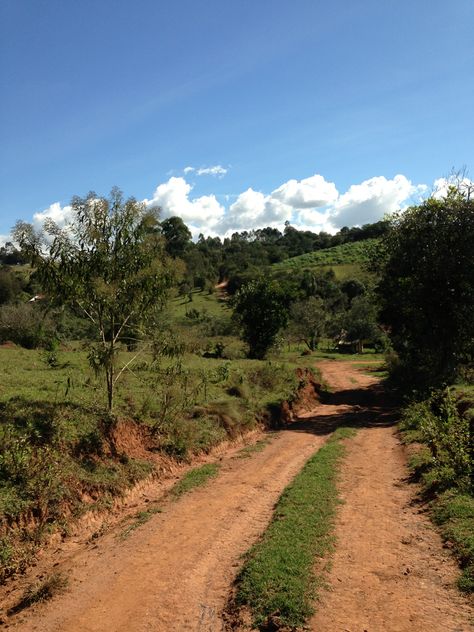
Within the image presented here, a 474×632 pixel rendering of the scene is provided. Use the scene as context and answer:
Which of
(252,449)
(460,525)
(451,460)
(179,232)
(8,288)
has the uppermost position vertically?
(179,232)

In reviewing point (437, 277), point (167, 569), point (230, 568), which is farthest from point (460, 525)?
point (437, 277)

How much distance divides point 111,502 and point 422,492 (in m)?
6.88

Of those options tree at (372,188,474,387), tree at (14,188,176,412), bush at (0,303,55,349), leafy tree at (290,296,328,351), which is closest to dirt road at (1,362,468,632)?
tree at (14,188,176,412)

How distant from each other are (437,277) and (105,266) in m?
14.3

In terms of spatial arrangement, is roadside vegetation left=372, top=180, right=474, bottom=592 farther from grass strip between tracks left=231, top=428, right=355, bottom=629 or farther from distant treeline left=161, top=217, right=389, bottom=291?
distant treeline left=161, top=217, right=389, bottom=291

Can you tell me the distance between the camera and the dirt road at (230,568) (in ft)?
19.9

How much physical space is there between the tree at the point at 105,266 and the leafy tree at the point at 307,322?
1562 inches

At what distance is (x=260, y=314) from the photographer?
108ft

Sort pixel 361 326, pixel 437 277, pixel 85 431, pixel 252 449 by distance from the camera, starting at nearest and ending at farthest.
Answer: pixel 85 431 → pixel 252 449 → pixel 437 277 → pixel 361 326

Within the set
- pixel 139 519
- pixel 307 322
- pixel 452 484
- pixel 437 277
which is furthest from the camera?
pixel 307 322

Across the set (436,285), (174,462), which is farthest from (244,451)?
(436,285)

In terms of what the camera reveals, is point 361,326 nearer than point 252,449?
No

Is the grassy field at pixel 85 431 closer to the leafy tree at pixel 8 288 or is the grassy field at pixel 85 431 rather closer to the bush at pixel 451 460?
the bush at pixel 451 460

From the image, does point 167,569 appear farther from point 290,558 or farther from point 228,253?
point 228,253
